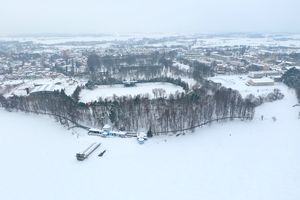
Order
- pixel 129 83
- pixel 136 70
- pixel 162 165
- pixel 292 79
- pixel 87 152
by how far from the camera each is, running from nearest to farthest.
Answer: pixel 162 165 < pixel 87 152 < pixel 292 79 < pixel 129 83 < pixel 136 70

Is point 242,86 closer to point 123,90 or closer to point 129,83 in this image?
point 129,83

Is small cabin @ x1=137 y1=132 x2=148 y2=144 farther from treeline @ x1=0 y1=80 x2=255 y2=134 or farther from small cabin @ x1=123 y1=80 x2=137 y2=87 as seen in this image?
small cabin @ x1=123 y1=80 x2=137 y2=87

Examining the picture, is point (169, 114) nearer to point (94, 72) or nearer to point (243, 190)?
point (243, 190)

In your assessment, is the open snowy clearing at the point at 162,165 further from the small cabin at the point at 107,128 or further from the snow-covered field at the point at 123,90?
the snow-covered field at the point at 123,90

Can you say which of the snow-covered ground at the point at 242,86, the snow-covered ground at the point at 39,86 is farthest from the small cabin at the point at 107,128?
the snow-covered ground at the point at 242,86

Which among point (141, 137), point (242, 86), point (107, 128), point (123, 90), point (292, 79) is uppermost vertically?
point (292, 79)

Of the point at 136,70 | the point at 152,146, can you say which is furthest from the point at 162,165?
the point at 136,70

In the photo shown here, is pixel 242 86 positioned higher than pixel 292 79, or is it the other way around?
pixel 292 79

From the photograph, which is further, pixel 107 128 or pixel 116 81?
pixel 116 81
